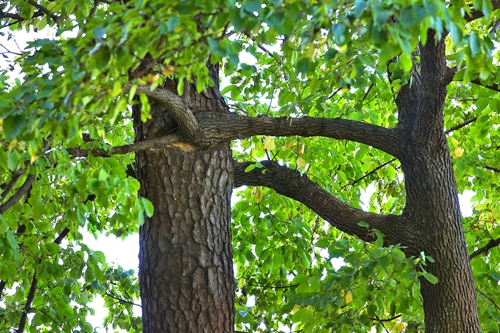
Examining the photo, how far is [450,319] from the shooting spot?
436 centimetres

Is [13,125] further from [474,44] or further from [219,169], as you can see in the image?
[219,169]

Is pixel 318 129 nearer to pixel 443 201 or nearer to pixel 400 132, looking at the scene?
pixel 400 132

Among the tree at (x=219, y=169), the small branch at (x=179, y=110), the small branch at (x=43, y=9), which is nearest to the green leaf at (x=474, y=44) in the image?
the tree at (x=219, y=169)

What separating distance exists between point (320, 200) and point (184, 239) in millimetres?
1099

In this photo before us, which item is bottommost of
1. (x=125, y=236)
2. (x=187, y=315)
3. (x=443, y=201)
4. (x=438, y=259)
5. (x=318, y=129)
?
(x=187, y=315)

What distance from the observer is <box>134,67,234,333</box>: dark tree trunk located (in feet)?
13.0

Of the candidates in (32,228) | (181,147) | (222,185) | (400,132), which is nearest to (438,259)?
(400,132)

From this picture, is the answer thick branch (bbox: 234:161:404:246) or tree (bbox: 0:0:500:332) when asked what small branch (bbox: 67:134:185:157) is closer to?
tree (bbox: 0:0:500:332)

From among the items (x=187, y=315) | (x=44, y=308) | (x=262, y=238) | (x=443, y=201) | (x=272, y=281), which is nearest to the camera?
(x=187, y=315)

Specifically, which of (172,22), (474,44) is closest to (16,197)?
(172,22)

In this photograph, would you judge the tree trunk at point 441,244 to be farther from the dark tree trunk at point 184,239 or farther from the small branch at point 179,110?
the small branch at point 179,110

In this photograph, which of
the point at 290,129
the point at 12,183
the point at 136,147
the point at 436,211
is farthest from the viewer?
the point at 436,211

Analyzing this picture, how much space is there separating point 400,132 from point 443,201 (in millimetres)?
514

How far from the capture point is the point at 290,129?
4375mm
